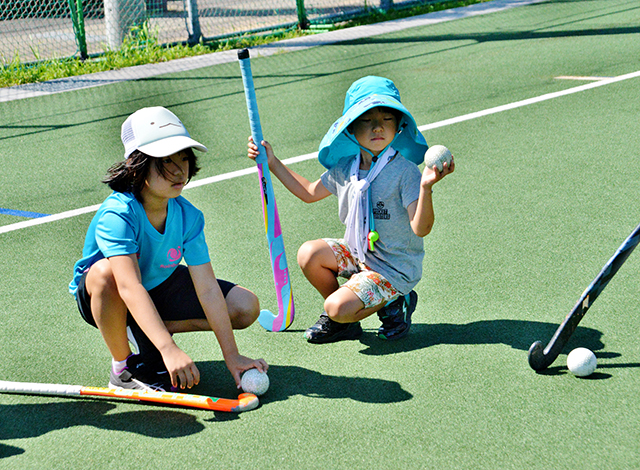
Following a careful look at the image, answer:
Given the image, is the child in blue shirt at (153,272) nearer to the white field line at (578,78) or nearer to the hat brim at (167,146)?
the hat brim at (167,146)

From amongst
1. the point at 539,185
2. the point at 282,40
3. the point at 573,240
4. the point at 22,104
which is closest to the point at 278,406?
the point at 573,240

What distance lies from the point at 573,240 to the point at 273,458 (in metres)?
2.37

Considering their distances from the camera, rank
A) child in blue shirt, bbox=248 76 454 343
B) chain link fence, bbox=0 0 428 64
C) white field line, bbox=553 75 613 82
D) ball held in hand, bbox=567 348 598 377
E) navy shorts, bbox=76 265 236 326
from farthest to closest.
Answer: chain link fence, bbox=0 0 428 64 < white field line, bbox=553 75 613 82 < child in blue shirt, bbox=248 76 454 343 < navy shorts, bbox=76 265 236 326 < ball held in hand, bbox=567 348 598 377

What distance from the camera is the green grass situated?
30.5ft

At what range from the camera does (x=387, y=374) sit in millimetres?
3066

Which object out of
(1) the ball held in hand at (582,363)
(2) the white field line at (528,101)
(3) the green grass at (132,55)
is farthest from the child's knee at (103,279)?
(3) the green grass at (132,55)

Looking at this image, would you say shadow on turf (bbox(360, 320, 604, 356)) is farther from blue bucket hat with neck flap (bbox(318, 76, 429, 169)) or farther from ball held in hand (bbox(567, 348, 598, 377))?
blue bucket hat with neck flap (bbox(318, 76, 429, 169))

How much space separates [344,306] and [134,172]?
3.42 ft

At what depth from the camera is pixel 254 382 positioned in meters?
2.92

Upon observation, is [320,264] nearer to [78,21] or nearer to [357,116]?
[357,116]

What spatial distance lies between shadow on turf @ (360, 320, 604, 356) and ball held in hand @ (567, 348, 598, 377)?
0.21 m

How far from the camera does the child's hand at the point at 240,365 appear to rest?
297 cm

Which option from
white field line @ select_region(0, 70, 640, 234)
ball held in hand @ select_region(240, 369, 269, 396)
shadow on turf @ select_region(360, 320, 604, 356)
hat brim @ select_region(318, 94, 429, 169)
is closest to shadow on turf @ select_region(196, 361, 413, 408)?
ball held in hand @ select_region(240, 369, 269, 396)

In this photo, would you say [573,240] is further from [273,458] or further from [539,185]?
[273,458]
